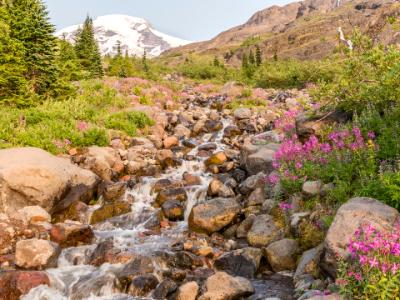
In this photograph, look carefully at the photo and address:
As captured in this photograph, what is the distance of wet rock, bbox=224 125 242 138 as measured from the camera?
64.2ft

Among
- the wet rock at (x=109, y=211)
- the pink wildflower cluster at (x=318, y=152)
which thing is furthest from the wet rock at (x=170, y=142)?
the pink wildflower cluster at (x=318, y=152)

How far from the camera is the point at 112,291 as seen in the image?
7.55 metres

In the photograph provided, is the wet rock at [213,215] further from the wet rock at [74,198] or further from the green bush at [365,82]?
the green bush at [365,82]

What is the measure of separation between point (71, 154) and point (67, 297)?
25.5 ft

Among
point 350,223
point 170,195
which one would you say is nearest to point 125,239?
point 170,195

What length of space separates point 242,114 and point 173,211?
12056mm

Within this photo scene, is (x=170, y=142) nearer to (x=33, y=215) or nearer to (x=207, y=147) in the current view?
(x=207, y=147)

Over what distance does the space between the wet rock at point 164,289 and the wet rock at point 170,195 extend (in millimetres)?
5015

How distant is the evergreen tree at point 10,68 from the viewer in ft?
55.0

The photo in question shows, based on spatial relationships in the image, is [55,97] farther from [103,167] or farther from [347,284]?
[347,284]

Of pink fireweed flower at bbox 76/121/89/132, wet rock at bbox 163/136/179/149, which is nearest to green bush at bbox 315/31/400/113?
wet rock at bbox 163/136/179/149

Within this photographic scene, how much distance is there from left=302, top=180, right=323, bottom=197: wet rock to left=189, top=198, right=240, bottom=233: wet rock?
7.31 ft

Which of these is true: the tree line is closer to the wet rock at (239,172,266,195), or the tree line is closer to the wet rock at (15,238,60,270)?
the wet rock at (15,238,60,270)

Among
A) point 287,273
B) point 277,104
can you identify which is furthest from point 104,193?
point 277,104
